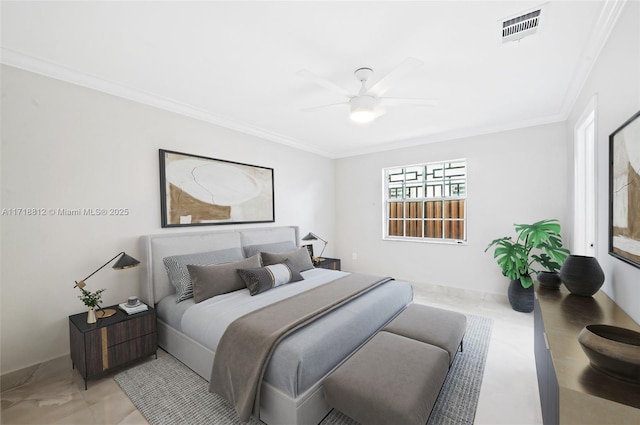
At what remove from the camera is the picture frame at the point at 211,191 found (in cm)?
304

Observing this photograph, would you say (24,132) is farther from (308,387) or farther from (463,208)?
(463,208)

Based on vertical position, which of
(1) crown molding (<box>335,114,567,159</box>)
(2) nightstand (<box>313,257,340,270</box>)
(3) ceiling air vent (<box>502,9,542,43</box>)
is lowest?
(2) nightstand (<box>313,257,340,270</box>)

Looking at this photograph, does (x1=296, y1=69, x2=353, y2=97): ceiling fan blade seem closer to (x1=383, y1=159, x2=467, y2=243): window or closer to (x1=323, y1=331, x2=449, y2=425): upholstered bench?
(x1=323, y1=331, x2=449, y2=425): upholstered bench

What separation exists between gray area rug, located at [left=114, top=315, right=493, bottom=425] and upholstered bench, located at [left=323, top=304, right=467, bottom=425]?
13.4 inches

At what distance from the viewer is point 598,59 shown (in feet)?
6.78

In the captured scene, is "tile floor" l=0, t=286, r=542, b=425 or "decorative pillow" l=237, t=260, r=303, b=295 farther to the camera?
"decorative pillow" l=237, t=260, r=303, b=295

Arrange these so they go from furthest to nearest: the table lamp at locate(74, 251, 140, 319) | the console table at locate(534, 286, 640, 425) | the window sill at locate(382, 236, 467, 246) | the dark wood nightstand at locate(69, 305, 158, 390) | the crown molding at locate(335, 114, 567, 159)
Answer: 1. the window sill at locate(382, 236, 467, 246)
2. the crown molding at locate(335, 114, 567, 159)
3. the table lamp at locate(74, 251, 140, 319)
4. the dark wood nightstand at locate(69, 305, 158, 390)
5. the console table at locate(534, 286, 640, 425)

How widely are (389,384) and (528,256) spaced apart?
3.32m

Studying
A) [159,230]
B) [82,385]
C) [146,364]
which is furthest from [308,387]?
[159,230]

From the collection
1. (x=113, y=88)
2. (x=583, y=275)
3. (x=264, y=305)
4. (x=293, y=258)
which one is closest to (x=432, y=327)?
(x=583, y=275)

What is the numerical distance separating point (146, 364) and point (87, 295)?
808 mm

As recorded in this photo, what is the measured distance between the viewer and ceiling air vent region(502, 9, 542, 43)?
5.73 feet

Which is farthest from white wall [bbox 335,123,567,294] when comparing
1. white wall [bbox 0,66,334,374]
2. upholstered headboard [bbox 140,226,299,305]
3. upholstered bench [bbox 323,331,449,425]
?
white wall [bbox 0,66,334,374]

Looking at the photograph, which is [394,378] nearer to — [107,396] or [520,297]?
[107,396]
